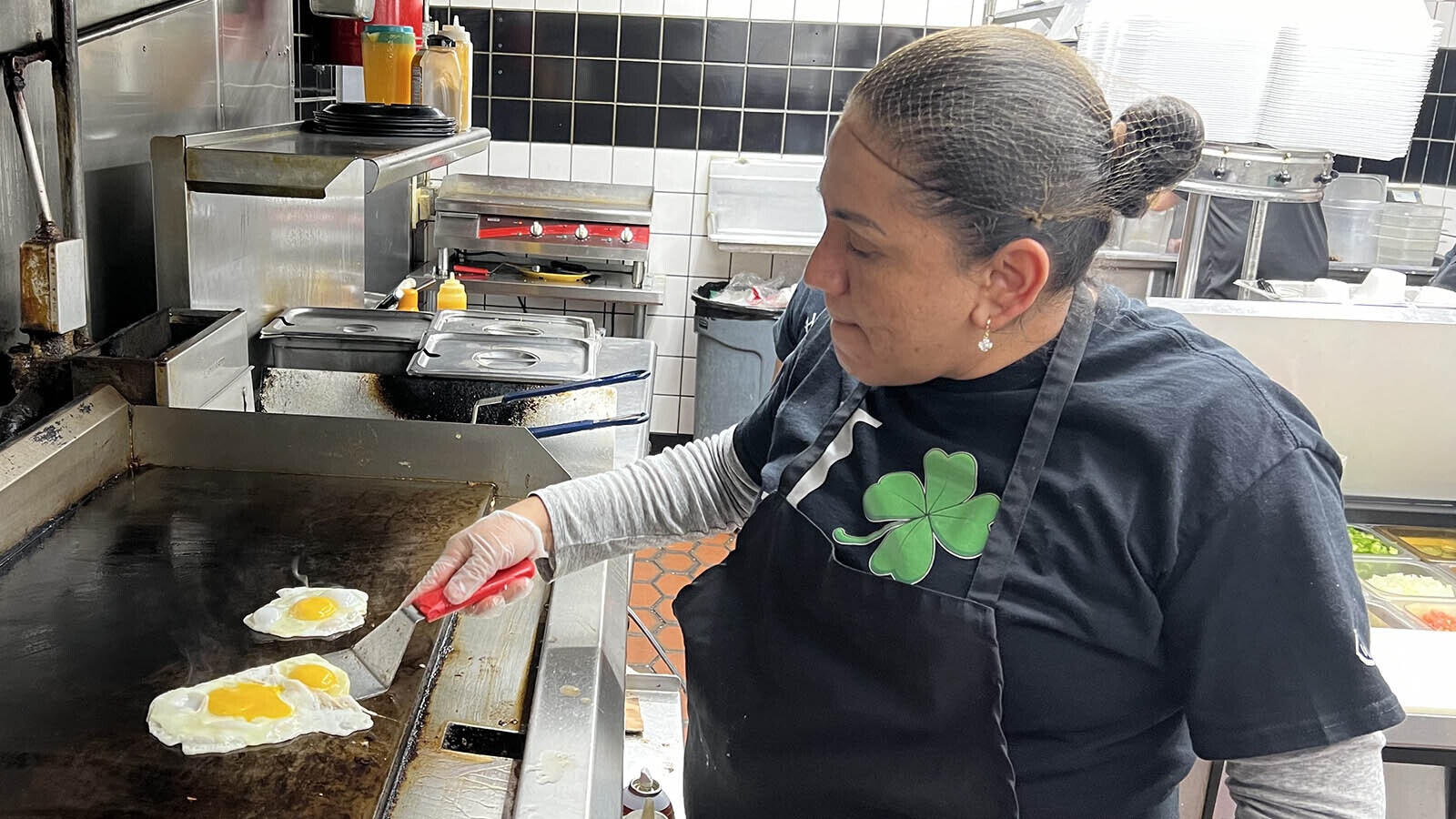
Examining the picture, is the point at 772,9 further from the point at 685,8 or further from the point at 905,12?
the point at 905,12

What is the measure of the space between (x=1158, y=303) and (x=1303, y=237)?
2.74 metres

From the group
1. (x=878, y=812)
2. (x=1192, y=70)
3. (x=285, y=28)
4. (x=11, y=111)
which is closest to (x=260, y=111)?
(x=285, y=28)

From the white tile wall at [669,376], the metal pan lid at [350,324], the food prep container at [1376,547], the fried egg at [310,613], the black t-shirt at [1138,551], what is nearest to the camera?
the black t-shirt at [1138,551]

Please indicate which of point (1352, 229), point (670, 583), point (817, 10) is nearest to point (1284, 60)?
point (670, 583)

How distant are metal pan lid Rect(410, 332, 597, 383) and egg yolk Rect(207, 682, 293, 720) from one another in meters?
0.97

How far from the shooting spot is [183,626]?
1267 millimetres

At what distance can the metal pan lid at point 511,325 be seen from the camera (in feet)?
7.70

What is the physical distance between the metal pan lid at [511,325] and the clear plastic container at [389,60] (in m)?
0.70

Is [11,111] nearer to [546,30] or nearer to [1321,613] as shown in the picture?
[1321,613]

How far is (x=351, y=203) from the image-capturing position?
3072 millimetres

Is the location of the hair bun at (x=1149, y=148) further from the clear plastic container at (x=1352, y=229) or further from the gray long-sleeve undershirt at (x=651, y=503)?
the clear plastic container at (x=1352, y=229)

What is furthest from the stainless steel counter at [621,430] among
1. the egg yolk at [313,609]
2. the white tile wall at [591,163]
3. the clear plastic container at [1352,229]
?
the clear plastic container at [1352,229]

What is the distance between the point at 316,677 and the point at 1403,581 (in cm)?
188

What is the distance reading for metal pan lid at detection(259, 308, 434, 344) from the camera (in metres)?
2.19
